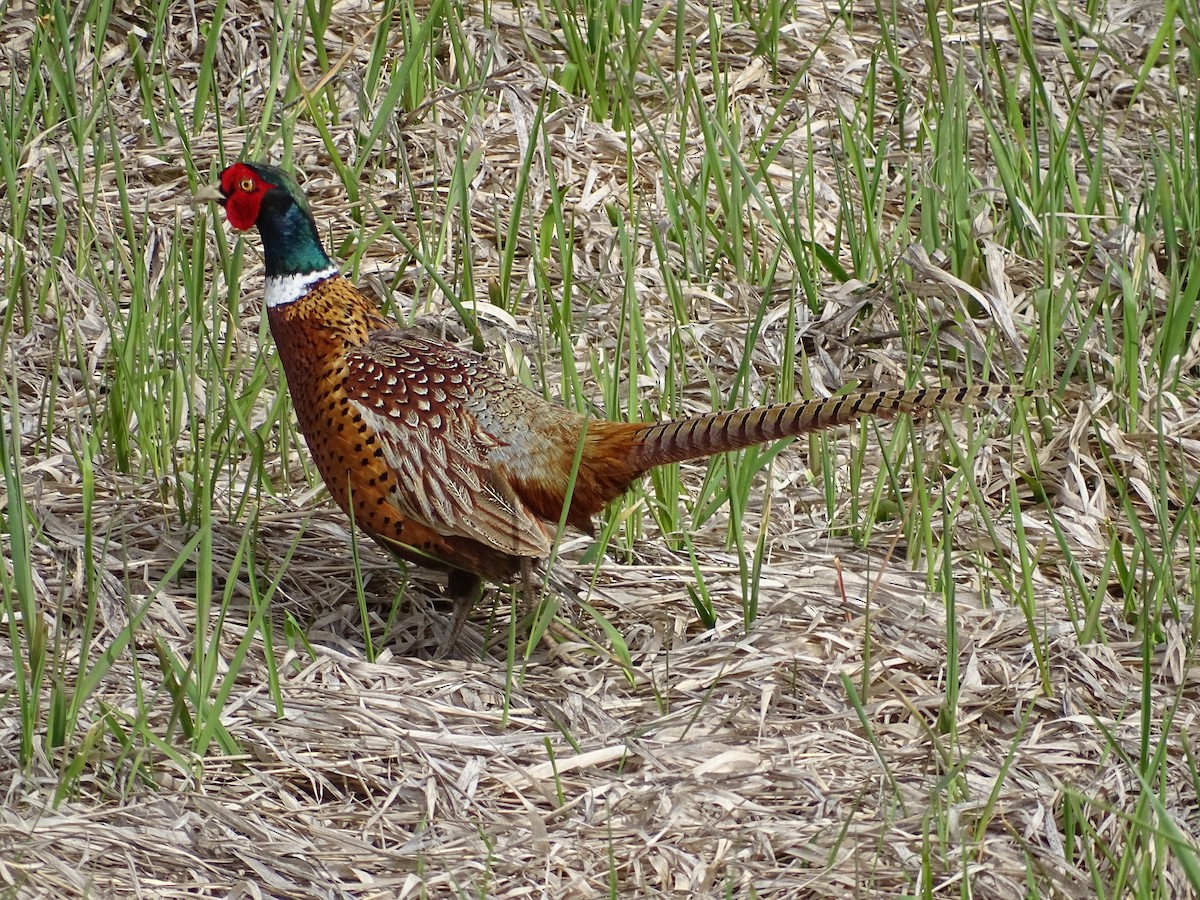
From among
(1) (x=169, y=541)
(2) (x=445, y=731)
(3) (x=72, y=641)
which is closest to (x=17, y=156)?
(1) (x=169, y=541)

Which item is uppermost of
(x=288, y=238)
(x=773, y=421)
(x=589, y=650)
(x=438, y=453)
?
(x=288, y=238)

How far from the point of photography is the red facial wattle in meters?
3.69

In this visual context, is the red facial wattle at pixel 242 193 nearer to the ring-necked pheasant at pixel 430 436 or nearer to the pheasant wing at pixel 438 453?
the ring-necked pheasant at pixel 430 436

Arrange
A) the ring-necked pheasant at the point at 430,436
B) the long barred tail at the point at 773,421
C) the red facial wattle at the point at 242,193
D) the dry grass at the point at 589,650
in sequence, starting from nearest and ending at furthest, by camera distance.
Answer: the dry grass at the point at 589,650 < the long barred tail at the point at 773,421 < the ring-necked pheasant at the point at 430,436 < the red facial wattle at the point at 242,193

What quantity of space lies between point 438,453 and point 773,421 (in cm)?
73

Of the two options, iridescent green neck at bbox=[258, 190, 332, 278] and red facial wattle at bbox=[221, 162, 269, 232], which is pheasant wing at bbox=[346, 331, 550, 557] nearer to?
iridescent green neck at bbox=[258, 190, 332, 278]

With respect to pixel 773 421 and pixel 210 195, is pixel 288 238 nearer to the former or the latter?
pixel 210 195

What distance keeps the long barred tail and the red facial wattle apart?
1.02 meters

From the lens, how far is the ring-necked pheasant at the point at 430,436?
3.51m

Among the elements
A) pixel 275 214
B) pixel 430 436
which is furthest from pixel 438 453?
pixel 275 214

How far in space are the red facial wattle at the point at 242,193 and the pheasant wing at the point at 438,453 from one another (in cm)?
42

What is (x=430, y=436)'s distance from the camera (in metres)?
3.56

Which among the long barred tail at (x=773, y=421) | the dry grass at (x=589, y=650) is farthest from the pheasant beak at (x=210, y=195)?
the long barred tail at (x=773, y=421)

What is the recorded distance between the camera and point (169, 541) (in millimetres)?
3721
